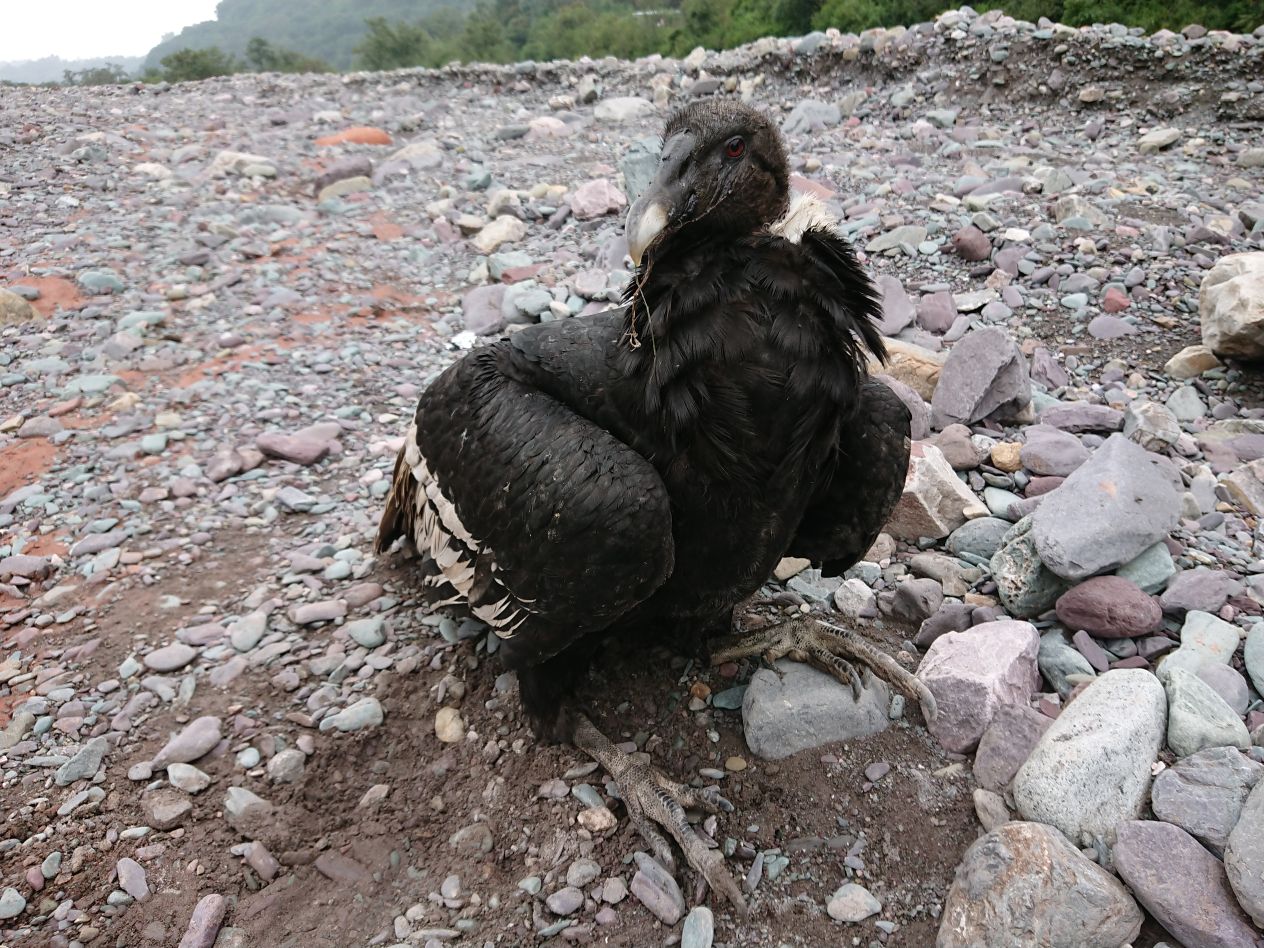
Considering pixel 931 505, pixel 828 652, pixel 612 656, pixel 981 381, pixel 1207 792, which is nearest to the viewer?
pixel 1207 792

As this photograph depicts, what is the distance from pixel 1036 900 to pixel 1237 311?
12.7ft

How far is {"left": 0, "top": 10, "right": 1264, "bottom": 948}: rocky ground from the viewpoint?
2.61 meters

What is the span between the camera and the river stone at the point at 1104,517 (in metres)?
3.18

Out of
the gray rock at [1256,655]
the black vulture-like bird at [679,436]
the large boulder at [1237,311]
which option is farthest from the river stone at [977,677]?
the large boulder at [1237,311]

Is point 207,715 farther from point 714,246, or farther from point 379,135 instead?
point 379,135

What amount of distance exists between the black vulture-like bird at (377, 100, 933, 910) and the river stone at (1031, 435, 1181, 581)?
2.48ft

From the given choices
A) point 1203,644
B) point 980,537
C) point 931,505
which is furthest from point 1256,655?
point 931,505

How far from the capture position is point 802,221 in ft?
8.60

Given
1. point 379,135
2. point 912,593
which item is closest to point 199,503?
point 912,593

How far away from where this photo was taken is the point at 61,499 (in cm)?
450

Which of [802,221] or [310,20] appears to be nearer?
[802,221]

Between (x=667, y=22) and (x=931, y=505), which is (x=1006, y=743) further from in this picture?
(x=667, y=22)

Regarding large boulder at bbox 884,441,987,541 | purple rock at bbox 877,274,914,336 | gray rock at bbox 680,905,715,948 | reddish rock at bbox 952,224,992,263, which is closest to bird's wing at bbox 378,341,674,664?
gray rock at bbox 680,905,715,948

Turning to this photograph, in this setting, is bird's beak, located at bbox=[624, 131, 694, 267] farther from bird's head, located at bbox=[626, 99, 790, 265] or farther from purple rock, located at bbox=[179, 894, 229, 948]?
purple rock, located at bbox=[179, 894, 229, 948]
